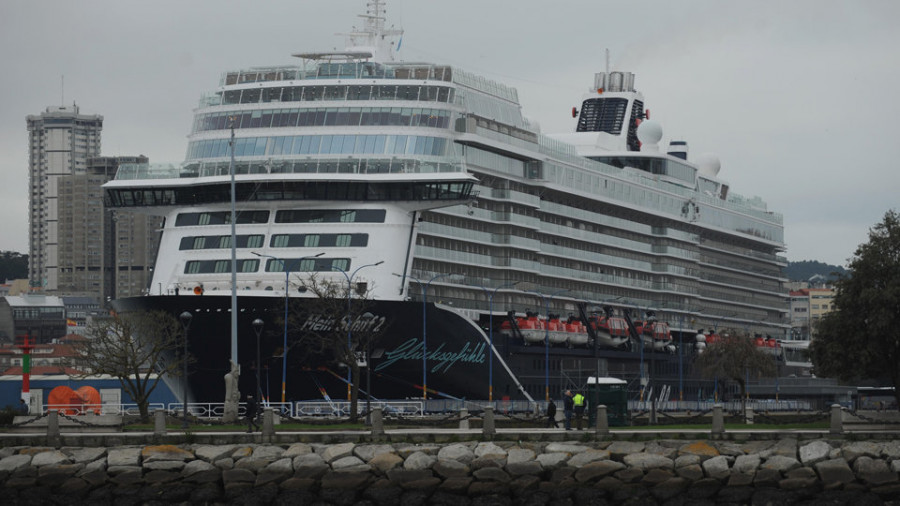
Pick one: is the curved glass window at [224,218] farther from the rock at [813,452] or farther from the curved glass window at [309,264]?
the rock at [813,452]

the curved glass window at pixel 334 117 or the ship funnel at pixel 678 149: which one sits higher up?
the ship funnel at pixel 678 149

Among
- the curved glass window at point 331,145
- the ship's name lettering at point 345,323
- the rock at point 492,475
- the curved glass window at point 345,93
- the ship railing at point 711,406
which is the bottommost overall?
the ship railing at point 711,406

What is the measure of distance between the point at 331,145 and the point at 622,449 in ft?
105

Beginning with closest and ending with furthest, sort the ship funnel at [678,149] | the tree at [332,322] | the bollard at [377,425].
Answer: the bollard at [377,425]
the tree at [332,322]
the ship funnel at [678,149]

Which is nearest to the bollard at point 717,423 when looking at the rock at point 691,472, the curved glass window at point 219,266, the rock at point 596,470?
the rock at point 691,472

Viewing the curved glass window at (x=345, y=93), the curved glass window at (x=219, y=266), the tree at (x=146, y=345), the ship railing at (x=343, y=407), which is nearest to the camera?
the ship railing at (x=343, y=407)

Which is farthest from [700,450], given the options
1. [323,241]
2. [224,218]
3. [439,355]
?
[224,218]

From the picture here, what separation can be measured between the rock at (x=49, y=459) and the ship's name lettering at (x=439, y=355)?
91.7ft

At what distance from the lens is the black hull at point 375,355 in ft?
212

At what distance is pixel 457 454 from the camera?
41312 mm

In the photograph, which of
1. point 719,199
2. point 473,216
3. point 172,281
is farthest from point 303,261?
point 719,199

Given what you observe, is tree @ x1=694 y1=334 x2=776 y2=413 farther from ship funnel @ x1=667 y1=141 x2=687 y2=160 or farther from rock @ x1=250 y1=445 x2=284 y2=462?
rock @ x1=250 y1=445 x2=284 y2=462

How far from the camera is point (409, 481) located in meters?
40.7

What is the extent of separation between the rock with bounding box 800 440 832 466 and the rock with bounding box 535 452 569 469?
21.6 ft
